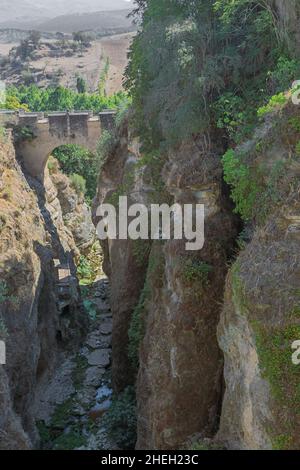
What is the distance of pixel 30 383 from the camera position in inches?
664

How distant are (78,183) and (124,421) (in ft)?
69.3

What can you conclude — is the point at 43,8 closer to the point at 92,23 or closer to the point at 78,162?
the point at 92,23

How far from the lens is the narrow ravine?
17.2m

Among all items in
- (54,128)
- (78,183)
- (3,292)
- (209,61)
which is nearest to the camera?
(209,61)

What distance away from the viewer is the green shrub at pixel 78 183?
35.3 m

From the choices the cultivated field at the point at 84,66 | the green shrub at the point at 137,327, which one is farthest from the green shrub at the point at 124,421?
the cultivated field at the point at 84,66

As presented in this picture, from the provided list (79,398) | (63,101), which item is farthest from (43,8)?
(79,398)

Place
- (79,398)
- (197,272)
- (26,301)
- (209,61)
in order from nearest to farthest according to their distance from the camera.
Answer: (197,272) < (209,61) < (26,301) < (79,398)

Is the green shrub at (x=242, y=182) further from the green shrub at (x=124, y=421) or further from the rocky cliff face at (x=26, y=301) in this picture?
the green shrub at (x=124, y=421)

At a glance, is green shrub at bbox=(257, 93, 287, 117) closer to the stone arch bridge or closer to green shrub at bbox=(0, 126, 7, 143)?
green shrub at bbox=(0, 126, 7, 143)

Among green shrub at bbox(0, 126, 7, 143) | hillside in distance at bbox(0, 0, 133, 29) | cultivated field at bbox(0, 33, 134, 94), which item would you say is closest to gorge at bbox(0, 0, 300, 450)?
green shrub at bbox(0, 126, 7, 143)

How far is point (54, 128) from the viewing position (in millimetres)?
28172

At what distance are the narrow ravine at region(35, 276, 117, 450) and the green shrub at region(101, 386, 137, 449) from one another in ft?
1.03
